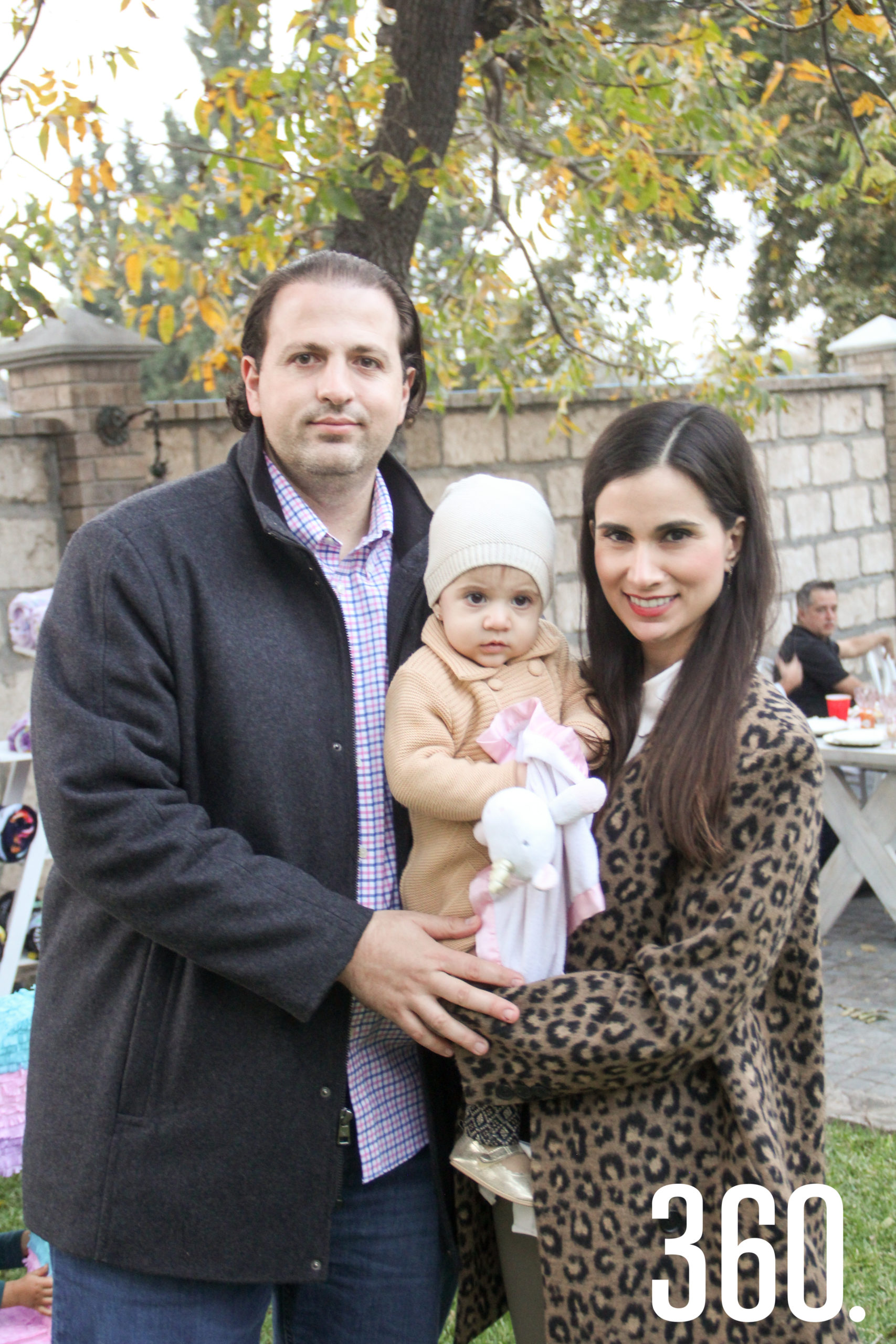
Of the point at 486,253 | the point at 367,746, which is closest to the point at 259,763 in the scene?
the point at 367,746

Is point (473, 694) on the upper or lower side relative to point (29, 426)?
lower

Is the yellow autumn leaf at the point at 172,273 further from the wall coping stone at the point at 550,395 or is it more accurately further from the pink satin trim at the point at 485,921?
the pink satin trim at the point at 485,921

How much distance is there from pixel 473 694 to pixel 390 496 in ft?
1.60

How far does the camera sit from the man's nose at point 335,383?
192 centimetres

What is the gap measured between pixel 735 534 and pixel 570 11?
4.07 m

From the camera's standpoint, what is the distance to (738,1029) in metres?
1.76

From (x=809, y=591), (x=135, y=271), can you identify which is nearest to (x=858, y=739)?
(x=809, y=591)

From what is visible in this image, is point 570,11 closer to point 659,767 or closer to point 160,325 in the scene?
point 160,325

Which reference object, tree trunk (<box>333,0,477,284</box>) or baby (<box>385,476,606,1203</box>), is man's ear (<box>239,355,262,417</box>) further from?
tree trunk (<box>333,0,477,284</box>)

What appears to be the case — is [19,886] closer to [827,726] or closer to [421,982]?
[421,982]

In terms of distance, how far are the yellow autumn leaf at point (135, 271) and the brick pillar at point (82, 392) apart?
724 millimetres

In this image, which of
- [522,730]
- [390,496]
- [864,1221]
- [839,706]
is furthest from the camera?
[839,706]

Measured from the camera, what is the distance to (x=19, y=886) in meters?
4.79

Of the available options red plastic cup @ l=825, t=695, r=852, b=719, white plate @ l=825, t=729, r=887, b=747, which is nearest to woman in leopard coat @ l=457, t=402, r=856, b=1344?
white plate @ l=825, t=729, r=887, b=747
